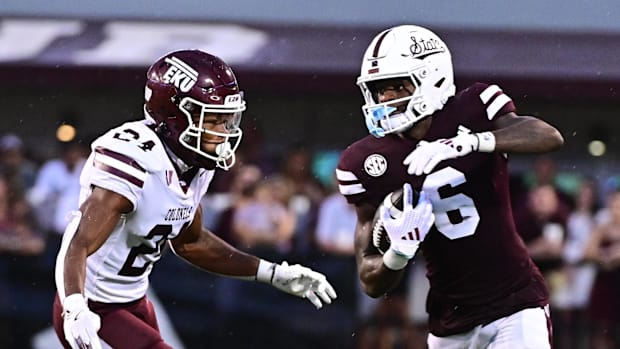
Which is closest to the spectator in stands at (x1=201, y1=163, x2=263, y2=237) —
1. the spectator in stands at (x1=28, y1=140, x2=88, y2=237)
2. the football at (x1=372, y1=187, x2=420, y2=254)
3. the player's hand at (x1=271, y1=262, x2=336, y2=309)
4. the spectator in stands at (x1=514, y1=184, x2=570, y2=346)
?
the spectator in stands at (x1=28, y1=140, x2=88, y2=237)

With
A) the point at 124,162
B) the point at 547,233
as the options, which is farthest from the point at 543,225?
the point at 124,162

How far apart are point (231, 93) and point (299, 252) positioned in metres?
3.04

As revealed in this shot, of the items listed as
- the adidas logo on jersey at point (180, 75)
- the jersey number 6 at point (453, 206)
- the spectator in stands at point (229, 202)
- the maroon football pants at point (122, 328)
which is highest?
the adidas logo on jersey at point (180, 75)

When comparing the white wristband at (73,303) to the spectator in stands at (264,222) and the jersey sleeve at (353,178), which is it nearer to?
the jersey sleeve at (353,178)

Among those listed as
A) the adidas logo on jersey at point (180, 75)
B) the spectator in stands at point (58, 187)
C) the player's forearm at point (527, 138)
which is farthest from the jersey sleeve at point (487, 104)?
the spectator in stands at point (58, 187)

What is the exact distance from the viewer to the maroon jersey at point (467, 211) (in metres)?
4.45

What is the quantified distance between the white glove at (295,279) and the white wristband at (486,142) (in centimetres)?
85

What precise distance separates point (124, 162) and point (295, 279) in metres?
0.89

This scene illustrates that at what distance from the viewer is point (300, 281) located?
4727mm

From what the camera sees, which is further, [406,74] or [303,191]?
[303,191]

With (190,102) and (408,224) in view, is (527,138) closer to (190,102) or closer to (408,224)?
(408,224)

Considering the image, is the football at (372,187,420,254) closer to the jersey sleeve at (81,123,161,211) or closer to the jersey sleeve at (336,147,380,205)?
the jersey sleeve at (336,147,380,205)

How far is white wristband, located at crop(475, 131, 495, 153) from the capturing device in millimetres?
4197

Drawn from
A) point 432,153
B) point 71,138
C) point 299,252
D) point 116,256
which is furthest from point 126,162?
point 71,138
